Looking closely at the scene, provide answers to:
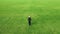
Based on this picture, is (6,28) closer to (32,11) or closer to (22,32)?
(22,32)

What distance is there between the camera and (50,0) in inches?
275

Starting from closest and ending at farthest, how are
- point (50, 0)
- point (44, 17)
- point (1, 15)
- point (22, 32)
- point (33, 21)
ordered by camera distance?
point (22, 32)
point (33, 21)
point (44, 17)
point (1, 15)
point (50, 0)

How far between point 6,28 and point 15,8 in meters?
1.96

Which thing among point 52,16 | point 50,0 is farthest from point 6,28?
point 50,0

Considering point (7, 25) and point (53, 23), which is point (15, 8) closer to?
point (7, 25)

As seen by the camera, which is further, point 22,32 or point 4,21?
point 4,21

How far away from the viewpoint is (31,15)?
5.12 meters

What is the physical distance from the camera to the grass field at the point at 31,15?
162 inches

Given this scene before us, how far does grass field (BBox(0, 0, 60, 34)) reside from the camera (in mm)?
4117

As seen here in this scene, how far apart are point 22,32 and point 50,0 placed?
138 inches

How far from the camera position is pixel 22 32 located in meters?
4.00

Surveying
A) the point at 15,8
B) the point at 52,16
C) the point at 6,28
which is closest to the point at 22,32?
the point at 6,28

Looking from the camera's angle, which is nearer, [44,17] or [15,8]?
[44,17]

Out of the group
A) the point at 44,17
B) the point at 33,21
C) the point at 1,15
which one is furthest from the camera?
the point at 1,15
